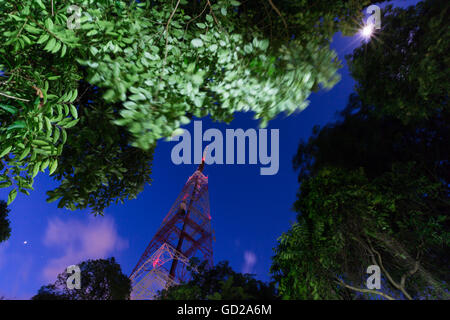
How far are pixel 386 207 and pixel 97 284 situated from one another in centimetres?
674

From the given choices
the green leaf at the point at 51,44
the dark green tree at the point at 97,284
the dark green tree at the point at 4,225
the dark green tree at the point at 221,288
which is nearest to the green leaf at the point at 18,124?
the green leaf at the point at 51,44

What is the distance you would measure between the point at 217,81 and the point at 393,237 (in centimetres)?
421

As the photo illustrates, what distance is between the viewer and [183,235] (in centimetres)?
929

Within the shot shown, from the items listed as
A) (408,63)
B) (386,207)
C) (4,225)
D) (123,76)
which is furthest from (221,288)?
(4,225)

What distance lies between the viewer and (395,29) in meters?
4.34

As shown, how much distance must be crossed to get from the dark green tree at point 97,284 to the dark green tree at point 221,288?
260 centimetres

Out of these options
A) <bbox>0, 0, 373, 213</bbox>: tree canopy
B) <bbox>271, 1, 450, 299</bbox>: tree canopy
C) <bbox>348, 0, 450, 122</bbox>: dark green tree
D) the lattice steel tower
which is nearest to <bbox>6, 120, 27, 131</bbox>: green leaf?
<bbox>0, 0, 373, 213</bbox>: tree canopy

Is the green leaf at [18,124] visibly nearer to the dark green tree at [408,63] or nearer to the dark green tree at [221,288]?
the dark green tree at [221,288]

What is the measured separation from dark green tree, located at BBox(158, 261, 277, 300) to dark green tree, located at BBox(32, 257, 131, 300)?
2602 mm

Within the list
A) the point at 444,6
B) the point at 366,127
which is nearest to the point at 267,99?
the point at 444,6

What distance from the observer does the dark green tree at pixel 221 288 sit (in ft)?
8.34

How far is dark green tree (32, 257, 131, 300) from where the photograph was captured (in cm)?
437
